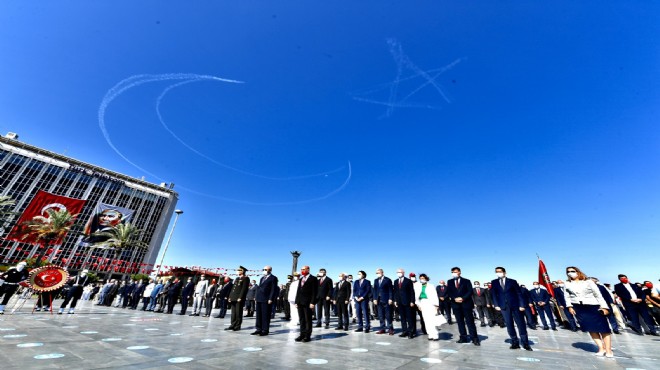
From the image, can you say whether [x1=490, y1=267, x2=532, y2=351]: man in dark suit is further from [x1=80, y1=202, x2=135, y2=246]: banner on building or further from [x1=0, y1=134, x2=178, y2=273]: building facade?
[x1=80, y1=202, x2=135, y2=246]: banner on building

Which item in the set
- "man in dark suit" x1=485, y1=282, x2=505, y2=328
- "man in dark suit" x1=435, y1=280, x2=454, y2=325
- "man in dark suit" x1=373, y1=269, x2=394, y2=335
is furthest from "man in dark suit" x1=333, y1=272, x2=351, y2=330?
"man in dark suit" x1=485, y1=282, x2=505, y2=328

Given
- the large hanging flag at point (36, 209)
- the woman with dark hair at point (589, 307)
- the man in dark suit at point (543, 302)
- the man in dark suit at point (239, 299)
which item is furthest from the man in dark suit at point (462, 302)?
the large hanging flag at point (36, 209)

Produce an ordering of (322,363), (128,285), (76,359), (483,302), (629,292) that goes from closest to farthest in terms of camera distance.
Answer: (76,359) < (322,363) < (629,292) < (483,302) < (128,285)

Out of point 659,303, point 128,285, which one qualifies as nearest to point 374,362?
point 659,303

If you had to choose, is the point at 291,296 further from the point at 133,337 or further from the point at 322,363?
the point at 322,363

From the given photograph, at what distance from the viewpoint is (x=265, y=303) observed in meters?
7.44

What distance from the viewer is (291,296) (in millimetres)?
8688

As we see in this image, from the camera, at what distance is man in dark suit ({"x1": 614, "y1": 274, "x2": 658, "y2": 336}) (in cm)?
945

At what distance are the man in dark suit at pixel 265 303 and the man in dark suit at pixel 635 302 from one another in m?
12.4

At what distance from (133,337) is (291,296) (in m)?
4.15

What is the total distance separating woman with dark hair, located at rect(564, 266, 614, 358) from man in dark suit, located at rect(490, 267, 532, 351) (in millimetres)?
945

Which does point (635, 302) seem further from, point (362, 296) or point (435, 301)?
point (362, 296)

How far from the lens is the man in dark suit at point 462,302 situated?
6.61 metres

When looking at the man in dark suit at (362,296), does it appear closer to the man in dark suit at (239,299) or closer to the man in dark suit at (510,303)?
the man in dark suit at (239,299)
